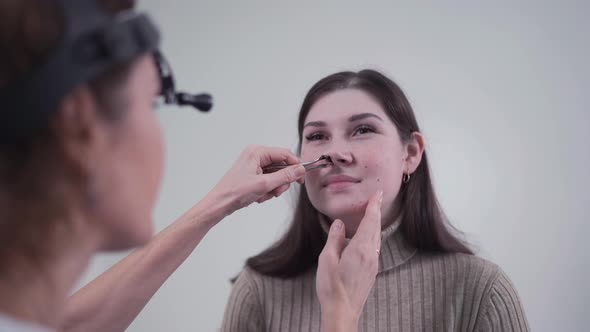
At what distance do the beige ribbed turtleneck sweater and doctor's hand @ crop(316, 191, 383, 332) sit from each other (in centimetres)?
23

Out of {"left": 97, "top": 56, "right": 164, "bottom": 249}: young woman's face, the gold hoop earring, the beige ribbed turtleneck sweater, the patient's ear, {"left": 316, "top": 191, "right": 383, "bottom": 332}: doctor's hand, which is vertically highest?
{"left": 97, "top": 56, "right": 164, "bottom": 249}: young woman's face

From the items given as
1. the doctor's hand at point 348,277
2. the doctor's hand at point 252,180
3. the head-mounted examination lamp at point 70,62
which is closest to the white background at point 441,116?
the doctor's hand at point 252,180

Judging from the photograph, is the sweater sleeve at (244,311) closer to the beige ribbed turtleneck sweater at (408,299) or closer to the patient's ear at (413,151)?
the beige ribbed turtleneck sweater at (408,299)

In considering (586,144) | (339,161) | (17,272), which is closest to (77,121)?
(17,272)

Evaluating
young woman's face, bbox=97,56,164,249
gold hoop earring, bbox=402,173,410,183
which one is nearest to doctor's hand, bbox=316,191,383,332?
gold hoop earring, bbox=402,173,410,183

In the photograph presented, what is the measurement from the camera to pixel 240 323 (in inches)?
49.9

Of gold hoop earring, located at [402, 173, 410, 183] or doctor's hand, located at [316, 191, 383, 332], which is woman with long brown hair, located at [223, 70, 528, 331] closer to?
gold hoop earring, located at [402, 173, 410, 183]

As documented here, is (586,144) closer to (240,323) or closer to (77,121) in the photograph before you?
(240,323)

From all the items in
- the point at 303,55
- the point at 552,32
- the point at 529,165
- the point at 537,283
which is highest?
the point at 552,32

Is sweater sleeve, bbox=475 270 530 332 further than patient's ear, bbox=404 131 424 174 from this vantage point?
No

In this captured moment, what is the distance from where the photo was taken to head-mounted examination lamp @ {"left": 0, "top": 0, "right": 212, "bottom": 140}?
43 centimetres

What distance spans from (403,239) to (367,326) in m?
0.25

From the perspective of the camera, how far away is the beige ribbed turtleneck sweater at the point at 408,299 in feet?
3.78

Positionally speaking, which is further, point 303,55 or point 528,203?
point 303,55
